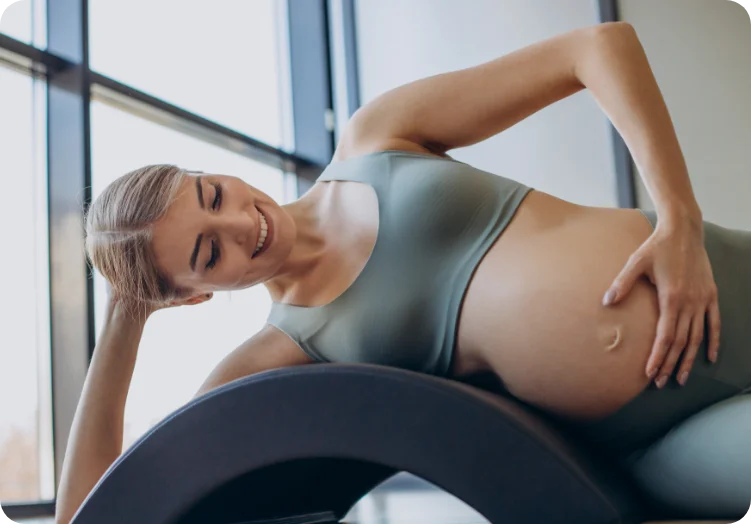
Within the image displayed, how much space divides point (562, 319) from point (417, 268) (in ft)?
0.68

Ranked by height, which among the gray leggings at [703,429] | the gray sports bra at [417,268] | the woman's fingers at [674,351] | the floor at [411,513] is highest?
the gray sports bra at [417,268]

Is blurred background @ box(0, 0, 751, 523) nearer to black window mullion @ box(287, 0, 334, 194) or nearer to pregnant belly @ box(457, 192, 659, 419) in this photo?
black window mullion @ box(287, 0, 334, 194)

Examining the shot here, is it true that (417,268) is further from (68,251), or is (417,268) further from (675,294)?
(68,251)

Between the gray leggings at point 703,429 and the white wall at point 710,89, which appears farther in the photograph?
the white wall at point 710,89

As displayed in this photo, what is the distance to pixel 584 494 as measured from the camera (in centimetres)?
74

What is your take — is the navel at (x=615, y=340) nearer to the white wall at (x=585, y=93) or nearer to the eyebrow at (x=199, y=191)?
the eyebrow at (x=199, y=191)

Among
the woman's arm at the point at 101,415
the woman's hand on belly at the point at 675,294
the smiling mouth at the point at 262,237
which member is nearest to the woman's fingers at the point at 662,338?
the woman's hand on belly at the point at 675,294

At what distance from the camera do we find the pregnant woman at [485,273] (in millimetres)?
978

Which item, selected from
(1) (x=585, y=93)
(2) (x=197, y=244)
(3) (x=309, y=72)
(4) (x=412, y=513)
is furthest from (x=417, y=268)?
(3) (x=309, y=72)

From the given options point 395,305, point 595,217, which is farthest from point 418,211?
point 595,217

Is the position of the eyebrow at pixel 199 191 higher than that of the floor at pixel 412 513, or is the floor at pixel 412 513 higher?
the eyebrow at pixel 199 191

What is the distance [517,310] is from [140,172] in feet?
1.93

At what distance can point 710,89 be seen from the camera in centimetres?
287

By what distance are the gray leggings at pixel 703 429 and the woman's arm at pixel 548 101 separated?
0.29 feet
